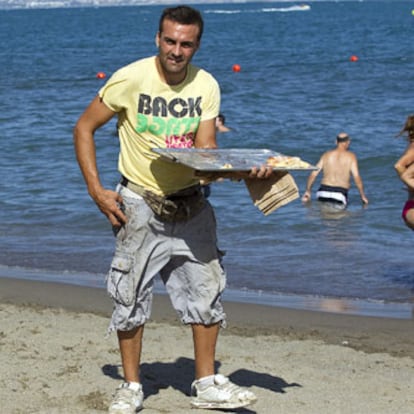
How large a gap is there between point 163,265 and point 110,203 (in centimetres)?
41

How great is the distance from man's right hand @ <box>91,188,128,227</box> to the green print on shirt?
32 cm

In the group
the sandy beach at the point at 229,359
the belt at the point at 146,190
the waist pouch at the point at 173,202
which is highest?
the belt at the point at 146,190

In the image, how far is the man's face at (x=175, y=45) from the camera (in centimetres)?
454

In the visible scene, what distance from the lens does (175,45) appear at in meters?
4.54

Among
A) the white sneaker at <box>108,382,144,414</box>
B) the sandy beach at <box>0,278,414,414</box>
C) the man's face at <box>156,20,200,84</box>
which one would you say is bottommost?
the sandy beach at <box>0,278,414,414</box>

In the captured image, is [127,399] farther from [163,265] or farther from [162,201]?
[162,201]

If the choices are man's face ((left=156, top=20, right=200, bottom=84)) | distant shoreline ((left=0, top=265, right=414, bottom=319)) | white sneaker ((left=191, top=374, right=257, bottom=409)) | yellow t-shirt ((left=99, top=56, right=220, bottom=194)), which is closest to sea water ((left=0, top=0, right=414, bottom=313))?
distant shoreline ((left=0, top=265, right=414, bottom=319))

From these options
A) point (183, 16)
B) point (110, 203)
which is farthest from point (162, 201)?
point (183, 16)

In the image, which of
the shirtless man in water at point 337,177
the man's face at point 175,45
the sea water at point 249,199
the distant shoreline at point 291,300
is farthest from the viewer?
the shirtless man in water at point 337,177

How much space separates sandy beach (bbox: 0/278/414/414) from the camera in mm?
5004

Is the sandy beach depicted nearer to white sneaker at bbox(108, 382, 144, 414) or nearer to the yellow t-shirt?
white sneaker at bbox(108, 382, 144, 414)

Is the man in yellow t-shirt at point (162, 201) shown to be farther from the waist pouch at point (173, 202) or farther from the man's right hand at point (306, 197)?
the man's right hand at point (306, 197)

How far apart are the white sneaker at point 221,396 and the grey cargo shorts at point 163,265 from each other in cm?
31

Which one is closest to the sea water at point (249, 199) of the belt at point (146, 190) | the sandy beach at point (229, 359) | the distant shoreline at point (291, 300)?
the distant shoreline at point (291, 300)
